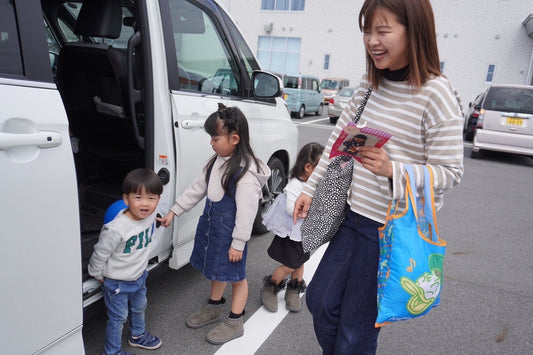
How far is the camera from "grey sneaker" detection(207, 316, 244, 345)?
7.53 ft

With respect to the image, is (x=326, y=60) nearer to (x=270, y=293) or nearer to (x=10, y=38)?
(x=270, y=293)

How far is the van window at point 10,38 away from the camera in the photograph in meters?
1.39

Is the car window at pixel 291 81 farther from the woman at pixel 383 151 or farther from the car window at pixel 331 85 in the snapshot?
the woman at pixel 383 151

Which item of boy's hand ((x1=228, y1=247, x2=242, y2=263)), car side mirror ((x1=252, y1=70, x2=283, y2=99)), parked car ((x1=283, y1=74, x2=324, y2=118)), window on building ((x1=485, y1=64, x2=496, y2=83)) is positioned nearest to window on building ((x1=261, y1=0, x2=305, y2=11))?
window on building ((x1=485, y1=64, x2=496, y2=83))

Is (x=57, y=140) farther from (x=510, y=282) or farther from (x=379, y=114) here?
(x=510, y=282)

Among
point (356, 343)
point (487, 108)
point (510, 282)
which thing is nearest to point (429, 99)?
point (356, 343)

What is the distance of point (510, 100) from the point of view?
8.72 meters

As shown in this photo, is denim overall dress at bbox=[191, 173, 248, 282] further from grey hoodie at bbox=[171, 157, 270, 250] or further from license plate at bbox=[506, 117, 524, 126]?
license plate at bbox=[506, 117, 524, 126]

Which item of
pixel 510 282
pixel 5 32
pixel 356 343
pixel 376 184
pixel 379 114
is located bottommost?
pixel 510 282

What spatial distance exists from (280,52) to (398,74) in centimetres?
3129

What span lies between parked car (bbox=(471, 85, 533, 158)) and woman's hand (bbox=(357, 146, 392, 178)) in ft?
28.6

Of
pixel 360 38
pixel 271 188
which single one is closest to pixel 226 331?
pixel 271 188

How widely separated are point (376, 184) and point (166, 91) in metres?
1.34

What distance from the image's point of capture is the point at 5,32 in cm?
140
